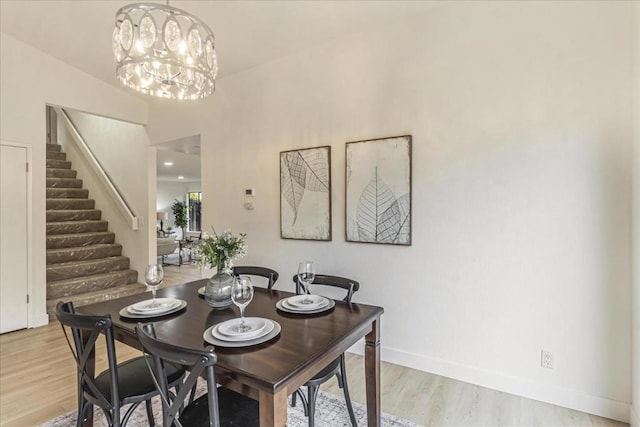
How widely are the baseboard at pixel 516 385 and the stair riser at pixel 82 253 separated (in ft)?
15.5

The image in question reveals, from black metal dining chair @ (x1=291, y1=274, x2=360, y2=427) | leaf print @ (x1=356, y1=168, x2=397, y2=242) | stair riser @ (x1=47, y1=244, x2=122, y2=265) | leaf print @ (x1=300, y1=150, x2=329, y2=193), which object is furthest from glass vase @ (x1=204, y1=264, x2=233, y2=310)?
stair riser @ (x1=47, y1=244, x2=122, y2=265)

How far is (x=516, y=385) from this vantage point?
2398 millimetres

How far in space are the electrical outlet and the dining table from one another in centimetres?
129

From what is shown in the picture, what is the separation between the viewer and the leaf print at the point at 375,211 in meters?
2.88

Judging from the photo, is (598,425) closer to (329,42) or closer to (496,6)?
(496,6)

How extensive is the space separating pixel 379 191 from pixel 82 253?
4.73 metres

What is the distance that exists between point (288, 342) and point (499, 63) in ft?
7.88

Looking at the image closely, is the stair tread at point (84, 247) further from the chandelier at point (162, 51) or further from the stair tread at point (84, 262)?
the chandelier at point (162, 51)

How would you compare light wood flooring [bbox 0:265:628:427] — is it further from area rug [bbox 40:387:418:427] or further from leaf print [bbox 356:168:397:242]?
leaf print [bbox 356:168:397:242]

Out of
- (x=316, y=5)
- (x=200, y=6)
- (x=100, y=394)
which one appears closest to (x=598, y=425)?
(x=100, y=394)

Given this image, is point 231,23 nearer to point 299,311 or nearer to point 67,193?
point 299,311

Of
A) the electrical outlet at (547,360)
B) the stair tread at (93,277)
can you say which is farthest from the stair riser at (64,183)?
the electrical outlet at (547,360)

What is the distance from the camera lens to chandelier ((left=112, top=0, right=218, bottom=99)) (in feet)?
6.33

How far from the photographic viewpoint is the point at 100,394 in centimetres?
154
